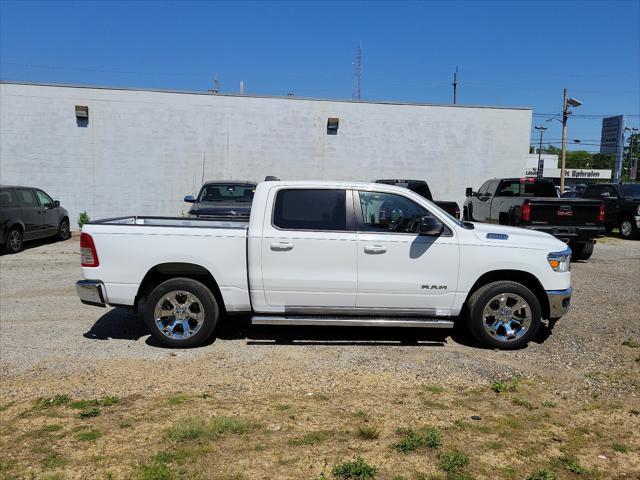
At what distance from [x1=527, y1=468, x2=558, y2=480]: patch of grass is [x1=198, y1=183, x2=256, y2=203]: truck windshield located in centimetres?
1054

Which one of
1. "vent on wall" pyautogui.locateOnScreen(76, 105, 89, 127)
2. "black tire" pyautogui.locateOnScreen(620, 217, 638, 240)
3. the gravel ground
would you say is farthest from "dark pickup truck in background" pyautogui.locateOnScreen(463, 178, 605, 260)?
"vent on wall" pyautogui.locateOnScreen(76, 105, 89, 127)

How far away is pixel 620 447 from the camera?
3816mm

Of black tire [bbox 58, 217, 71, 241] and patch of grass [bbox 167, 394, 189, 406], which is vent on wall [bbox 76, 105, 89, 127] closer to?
black tire [bbox 58, 217, 71, 241]

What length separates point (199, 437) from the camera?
3.84 metres

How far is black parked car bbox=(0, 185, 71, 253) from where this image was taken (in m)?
12.5

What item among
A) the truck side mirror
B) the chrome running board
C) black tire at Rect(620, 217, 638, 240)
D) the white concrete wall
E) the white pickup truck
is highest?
the white concrete wall

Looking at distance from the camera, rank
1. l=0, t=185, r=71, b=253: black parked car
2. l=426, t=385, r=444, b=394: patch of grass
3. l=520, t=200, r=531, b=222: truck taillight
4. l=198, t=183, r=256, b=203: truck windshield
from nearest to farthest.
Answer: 1. l=426, t=385, r=444, b=394: patch of grass
2. l=520, t=200, r=531, b=222: truck taillight
3. l=0, t=185, r=71, b=253: black parked car
4. l=198, t=183, r=256, b=203: truck windshield

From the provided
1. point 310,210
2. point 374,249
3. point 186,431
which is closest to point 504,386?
point 374,249

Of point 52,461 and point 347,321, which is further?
point 347,321

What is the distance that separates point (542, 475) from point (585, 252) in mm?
10597

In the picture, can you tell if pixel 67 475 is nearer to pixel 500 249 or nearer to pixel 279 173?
pixel 500 249

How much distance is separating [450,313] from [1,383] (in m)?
4.53

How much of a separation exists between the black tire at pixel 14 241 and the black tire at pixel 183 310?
857 cm

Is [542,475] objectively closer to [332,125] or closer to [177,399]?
[177,399]
